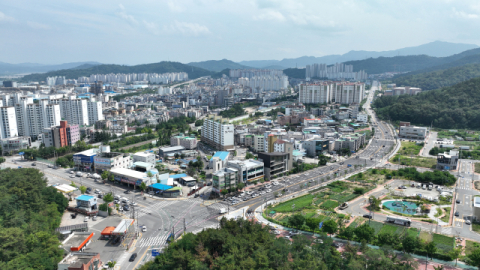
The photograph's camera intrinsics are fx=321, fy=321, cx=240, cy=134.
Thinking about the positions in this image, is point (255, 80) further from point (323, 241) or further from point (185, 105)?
point (323, 241)

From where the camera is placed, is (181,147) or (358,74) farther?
(358,74)

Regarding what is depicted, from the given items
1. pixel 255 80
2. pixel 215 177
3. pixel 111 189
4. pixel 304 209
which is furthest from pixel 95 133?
pixel 255 80

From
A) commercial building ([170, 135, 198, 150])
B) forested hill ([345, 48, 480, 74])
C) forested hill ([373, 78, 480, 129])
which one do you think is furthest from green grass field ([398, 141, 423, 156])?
forested hill ([345, 48, 480, 74])

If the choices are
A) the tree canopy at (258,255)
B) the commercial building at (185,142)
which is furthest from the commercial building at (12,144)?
the tree canopy at (258,255)

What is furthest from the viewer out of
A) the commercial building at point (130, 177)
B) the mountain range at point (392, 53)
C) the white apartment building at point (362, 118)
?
the mountain range at point (392, 53)

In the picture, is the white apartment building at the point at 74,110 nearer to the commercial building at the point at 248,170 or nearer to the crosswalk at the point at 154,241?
the commercial building at the point at 248,170
